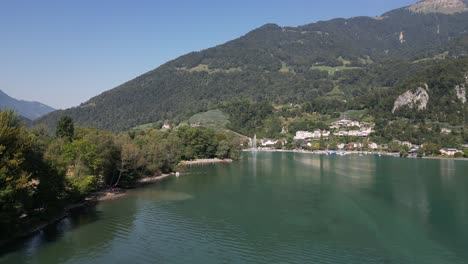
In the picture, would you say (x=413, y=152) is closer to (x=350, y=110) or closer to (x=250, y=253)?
(x=350, y=110)

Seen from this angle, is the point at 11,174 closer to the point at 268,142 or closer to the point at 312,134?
the point at 268,142

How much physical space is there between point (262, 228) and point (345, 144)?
119592 mm

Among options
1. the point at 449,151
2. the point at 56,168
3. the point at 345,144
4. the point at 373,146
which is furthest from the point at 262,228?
the point at 345,144

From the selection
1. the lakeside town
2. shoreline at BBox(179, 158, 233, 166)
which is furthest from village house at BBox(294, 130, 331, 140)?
shoreline at BBox(179, 158, 233, 166)

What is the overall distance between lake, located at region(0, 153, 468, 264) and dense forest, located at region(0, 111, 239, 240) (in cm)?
203

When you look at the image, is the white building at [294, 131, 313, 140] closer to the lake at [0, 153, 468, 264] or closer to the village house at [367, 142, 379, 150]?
the village house at [367, 142, 379, 150]

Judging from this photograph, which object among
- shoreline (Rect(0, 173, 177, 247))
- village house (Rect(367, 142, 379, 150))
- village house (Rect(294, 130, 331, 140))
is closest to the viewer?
shoreline (Rect(0, 173, 177, 247))

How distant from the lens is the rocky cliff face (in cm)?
14894

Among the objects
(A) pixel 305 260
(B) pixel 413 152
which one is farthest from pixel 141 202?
(B) pixel 413 152

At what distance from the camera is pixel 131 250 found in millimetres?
24375

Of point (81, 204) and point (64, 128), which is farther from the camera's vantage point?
point (64, 128)

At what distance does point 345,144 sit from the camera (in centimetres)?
14325

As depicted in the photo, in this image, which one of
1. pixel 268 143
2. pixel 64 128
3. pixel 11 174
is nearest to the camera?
pixel 11 174

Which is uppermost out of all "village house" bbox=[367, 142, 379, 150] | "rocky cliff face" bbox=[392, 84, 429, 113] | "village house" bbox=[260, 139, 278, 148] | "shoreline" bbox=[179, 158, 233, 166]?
"rocky cliff face" bbox=[392, 84, 429, 113]
